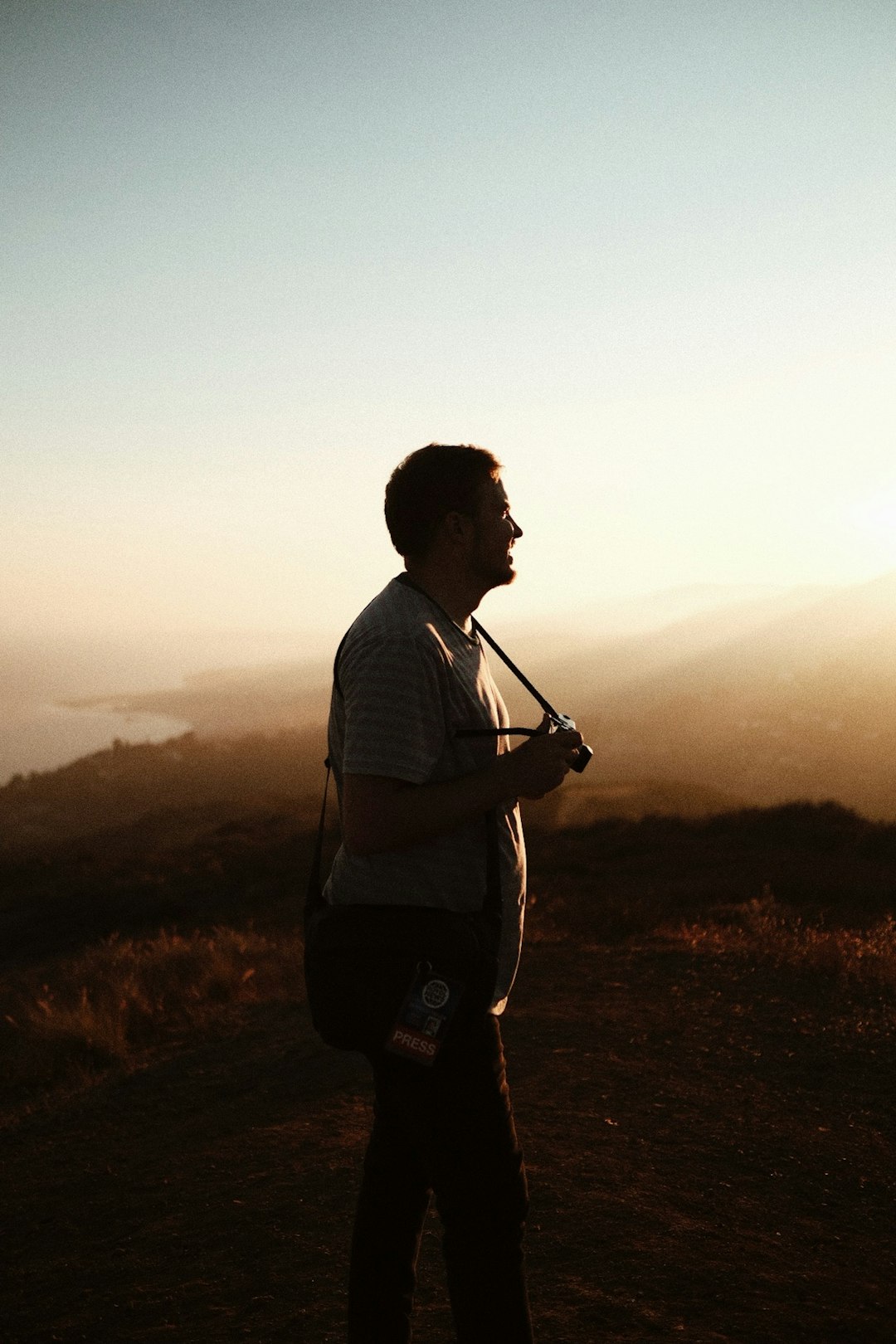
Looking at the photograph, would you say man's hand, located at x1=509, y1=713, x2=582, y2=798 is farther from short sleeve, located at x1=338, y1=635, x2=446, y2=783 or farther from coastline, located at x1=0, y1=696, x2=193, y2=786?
coastline, located at x1=0, y1=696, x2=193, y2=786

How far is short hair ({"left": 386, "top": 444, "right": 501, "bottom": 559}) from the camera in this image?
2184 mm

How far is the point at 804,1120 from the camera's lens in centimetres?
458

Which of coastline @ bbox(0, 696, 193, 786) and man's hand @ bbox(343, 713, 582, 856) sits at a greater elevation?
coastline @ bbox(0, 696, 193, 786)

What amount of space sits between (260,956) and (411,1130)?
24.8 feet

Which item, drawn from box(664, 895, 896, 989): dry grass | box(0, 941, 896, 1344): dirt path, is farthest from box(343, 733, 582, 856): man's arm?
box(664, 895, 896, 989): dry grass

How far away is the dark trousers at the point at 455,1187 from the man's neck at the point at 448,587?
0.92 metres

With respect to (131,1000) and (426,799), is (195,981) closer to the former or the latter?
(131,1000)

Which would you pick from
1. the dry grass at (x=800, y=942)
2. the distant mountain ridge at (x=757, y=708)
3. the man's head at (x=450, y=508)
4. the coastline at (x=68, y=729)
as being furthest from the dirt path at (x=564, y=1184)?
the coastline at (x=68, y=729)

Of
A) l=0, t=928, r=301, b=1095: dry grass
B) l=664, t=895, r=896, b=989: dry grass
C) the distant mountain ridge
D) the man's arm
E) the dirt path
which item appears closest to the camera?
the man's arm

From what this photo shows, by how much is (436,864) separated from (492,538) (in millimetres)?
773

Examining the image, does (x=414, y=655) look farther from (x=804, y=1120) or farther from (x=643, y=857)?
(x=643, y=857)

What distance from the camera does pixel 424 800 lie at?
189 cm

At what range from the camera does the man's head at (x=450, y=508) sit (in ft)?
7.17

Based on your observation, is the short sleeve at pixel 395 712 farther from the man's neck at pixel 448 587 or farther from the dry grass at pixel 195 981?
the dry grass at pixel 195 981
